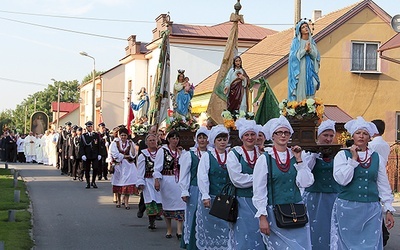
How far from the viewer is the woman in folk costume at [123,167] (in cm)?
1753

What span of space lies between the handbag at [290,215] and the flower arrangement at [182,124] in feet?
29.9

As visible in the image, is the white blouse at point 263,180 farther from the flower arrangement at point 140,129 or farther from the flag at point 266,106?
the flower arrangement at point 140,129

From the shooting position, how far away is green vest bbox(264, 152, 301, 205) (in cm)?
737

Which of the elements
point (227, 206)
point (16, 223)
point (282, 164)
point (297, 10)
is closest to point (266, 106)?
point (16, 223)

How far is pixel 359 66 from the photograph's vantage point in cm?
3284

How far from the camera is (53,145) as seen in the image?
125ft

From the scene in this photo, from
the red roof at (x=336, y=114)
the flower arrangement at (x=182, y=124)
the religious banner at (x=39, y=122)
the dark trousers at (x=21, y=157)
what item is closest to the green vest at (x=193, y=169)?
the flower arrangement at (x=182, y=124)

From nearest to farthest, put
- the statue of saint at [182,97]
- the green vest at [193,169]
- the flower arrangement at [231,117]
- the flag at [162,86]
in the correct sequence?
the green vest at [193,169] < the flower arrangement at [231,117] < the statue of saint at [182,97] < the flag at [162,86]

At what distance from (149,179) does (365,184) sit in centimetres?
621

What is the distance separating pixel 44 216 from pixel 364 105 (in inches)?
792

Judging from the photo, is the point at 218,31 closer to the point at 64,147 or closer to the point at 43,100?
the point at 64,147

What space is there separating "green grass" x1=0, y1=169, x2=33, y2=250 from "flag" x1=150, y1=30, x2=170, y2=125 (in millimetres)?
3747

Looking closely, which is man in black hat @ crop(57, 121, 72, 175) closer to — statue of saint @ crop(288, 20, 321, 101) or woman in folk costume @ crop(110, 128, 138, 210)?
woman in folk costume @ crop(110, 128, 138, 210)

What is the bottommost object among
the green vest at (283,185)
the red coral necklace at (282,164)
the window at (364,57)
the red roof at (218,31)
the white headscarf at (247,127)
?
the green vest at (283,185)
